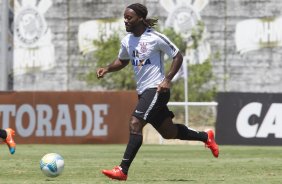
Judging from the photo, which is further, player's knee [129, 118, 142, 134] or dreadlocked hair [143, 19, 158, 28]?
dreadlocked hair [143, 19, 158, 28]

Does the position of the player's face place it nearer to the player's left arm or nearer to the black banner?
the player's left arm

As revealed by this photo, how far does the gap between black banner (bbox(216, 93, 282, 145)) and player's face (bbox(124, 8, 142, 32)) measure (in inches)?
517

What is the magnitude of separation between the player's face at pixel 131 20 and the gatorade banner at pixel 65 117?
1379 cm

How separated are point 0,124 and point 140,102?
46.2ft

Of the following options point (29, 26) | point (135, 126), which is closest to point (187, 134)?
point (135, 126)

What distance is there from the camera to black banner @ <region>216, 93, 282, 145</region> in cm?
2477

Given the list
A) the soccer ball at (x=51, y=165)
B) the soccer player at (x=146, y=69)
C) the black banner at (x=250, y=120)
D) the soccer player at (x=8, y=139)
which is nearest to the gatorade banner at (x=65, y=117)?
the black banner at (x=250, y=120)

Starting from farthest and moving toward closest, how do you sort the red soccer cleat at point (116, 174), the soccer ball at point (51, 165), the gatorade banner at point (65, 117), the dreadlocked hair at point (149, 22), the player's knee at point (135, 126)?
the gatorade banner at point (65, 117) < the dreadlocked hair at point (149, 22) < the player's knee at point (135, 126) < the soccer ball at point (51, 165) < the red soccer cleat at point (116, 174)

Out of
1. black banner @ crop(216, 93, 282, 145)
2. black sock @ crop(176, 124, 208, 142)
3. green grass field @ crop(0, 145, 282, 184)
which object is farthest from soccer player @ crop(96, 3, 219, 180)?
black banner @ crop(216, 93, 282, 145)

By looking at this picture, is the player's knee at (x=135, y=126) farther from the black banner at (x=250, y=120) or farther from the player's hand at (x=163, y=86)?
the black banner at (x=250, y=120)

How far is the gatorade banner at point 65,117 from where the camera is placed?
2562 cm

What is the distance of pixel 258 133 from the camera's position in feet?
81.5

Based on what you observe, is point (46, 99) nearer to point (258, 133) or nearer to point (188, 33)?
point (258, 133)

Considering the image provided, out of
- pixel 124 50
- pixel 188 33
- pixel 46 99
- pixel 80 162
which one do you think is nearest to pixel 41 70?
pixel 188 33
